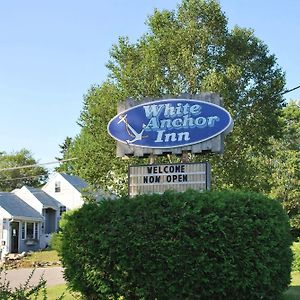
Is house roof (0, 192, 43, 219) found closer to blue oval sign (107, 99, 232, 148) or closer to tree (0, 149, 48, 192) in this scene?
tree (0, 149, 48, 192)

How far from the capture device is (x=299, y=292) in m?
11.7

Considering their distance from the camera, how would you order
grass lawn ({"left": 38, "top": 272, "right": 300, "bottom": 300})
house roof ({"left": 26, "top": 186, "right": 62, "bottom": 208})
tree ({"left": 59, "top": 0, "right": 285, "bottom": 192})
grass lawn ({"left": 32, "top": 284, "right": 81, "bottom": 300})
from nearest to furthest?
grass lawn ({"left": 38, "top": 272, "right": 300, "bottom": 300}) → grass lawn ({"left": 32, "top": 284, "right": 81, "bottom": 300}) → tree ({"left": 59, "top": 0, "right": 285, "bottom": 192}) → house roof ({"left": 26, "top": 186, "right": 62, "bottom": 208})

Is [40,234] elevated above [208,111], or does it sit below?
below

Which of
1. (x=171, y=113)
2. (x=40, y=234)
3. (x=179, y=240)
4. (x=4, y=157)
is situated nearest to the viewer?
(x=179, y=240)

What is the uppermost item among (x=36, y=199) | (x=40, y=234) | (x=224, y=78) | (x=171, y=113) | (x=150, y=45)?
(x=150, y=45)

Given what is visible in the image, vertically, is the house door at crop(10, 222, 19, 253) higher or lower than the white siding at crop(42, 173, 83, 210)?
lower

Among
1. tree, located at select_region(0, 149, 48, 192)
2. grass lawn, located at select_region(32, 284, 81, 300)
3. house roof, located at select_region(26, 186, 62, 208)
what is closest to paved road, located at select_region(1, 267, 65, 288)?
grass lawn, located at select_region(32, 284, 81, 300)

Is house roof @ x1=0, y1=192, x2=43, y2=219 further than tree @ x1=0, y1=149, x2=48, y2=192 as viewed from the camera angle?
No

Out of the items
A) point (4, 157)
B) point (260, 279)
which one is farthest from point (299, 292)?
point (4, 157)

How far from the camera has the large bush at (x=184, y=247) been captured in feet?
29.0

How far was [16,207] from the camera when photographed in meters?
40.5

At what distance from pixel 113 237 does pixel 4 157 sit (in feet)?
211

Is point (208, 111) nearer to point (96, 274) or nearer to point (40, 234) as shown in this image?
point (96, 274)

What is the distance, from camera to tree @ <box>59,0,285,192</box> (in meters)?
20.6
